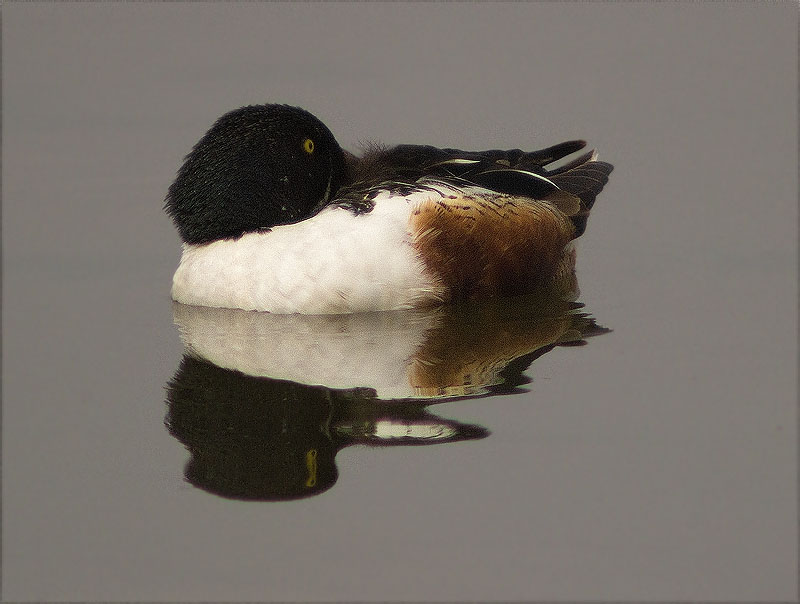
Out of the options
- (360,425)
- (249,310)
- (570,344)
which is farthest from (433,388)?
(249,310)

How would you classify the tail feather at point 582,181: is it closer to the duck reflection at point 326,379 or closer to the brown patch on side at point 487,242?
the brown patch on side at point 487,242

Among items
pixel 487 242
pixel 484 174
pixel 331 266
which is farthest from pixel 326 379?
pixel 484 174

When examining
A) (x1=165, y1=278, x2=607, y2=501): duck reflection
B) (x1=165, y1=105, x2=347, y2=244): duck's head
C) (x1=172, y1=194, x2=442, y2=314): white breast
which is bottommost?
(x1=165, y1=278, x2=607, y2=501): duck reflection

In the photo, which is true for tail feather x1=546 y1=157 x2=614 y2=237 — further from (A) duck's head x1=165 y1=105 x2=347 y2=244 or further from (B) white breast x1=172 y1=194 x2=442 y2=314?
(A) duck's head x1=165 y1=105 x2=347 y2=244

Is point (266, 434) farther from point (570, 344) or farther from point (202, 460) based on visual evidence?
point (570, 344)

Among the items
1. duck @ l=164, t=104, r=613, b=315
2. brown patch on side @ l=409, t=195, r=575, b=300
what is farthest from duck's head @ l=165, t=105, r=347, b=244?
brown patch on side @ l=409, t=195, r=575, b=300

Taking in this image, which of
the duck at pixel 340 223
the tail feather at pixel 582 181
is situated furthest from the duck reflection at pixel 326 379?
the tail feather at pixel 582 181
